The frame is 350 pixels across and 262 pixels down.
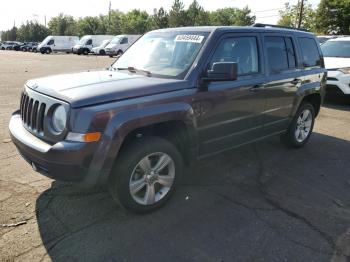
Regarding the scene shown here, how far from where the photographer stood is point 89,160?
125 inches

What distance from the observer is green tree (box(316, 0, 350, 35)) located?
4359 cm

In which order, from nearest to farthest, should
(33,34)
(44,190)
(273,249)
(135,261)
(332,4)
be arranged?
(135,261)
(273,249)
(44,190)
(332,4)
(33,34)

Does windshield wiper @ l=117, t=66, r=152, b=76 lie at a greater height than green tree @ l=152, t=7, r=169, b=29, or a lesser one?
lesser

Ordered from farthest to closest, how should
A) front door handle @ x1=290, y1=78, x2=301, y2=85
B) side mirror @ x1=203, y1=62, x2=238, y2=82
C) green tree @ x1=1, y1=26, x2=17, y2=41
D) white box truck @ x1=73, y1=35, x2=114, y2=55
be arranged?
green tree @ x1=1, y1=26, x2=17, y2=41, white box truck @ x1=73, y1=35, x2=114, y2=55, front door handle @ x1=290, y1=78, x2=301, y2=85, side mirror @ x1=203, y1=62, x2=238, y2=82

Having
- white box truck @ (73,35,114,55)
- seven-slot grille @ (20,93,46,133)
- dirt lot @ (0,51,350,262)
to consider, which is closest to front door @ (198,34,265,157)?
dirt lot @ (0,51,350,262)

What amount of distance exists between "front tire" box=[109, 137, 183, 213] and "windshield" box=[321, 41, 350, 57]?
8.93m

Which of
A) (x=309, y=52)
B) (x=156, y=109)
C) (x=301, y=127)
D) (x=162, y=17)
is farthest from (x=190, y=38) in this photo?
(x=162, y=17)

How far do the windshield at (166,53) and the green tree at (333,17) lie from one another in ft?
149

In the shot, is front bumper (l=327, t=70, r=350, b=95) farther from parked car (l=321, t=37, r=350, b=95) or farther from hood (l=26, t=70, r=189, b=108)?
hood (l=26, t=70, r=189, b=108)

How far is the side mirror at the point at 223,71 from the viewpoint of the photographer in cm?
373

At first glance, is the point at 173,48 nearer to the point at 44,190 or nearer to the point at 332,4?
the point at 44,190

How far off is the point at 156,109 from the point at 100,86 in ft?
1.92

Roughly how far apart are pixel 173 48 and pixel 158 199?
5.84ft

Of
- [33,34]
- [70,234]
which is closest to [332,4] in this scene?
[70,234]
